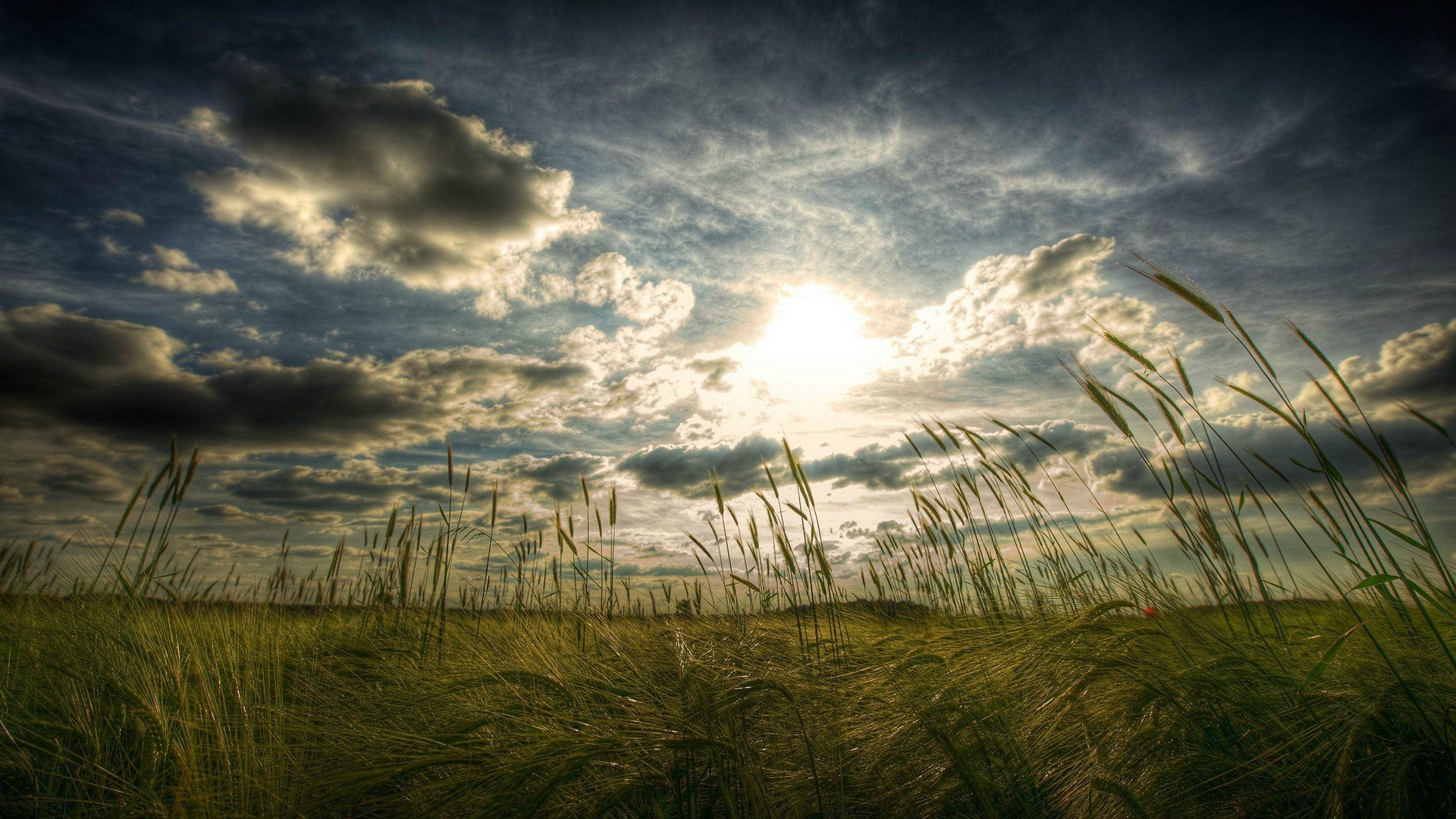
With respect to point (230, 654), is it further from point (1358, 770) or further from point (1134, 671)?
point (1358, 770)

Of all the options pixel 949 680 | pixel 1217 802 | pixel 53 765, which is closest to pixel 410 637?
pixel 53 765

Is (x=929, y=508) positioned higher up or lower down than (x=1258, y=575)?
higher up

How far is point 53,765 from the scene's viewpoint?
7.13ft

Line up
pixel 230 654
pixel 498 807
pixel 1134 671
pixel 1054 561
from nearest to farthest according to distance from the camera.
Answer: pixel 498 807 < pixel 1134 671 < pixel 230 654 < pixel 1054 561

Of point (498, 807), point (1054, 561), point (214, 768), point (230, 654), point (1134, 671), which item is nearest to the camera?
point (498, 807)

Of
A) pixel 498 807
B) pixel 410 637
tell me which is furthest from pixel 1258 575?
pixel 410 637

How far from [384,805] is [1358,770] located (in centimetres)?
303

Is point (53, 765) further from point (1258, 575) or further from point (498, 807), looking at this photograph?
point (1258, 575)

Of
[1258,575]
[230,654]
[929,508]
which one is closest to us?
[1258,575]

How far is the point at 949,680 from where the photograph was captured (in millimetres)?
2201

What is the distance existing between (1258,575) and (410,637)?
5.37 meters

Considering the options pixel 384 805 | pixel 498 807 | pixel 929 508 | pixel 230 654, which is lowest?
pixel 384 805

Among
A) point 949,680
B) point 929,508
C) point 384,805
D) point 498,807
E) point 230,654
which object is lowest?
point 384,805

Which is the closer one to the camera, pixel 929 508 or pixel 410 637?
pixel 410 637
